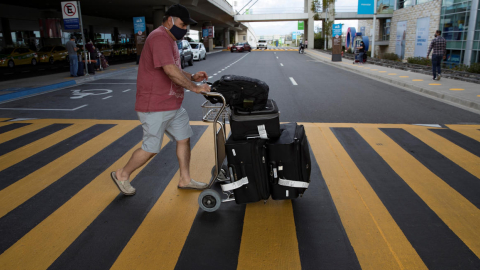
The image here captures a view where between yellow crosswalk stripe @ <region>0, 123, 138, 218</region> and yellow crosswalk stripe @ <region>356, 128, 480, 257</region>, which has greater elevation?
yellow crosswalk stripe @ <region>0, 123, 138, 218</region>

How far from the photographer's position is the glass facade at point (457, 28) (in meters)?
25.2

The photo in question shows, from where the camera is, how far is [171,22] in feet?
11.9

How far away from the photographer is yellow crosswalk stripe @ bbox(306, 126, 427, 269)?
288 cm

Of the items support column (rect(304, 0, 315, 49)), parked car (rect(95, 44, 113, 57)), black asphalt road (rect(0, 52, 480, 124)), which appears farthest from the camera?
support column (rect(304, 0, 315, 49))

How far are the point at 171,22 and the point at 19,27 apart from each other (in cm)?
4198

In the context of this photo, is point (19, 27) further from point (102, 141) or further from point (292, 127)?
point (292, 127)

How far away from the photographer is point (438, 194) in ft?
13.4

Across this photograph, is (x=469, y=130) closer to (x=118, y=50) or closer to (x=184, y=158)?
(x=184, y=158)

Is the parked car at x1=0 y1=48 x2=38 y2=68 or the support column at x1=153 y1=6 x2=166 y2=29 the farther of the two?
the support column at x1=153 y1=6 x2=166 y2=29

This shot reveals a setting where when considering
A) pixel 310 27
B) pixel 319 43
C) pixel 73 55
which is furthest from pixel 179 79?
pixel 319 43

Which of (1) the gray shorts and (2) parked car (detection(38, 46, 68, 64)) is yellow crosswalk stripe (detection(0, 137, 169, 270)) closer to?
(1) the gray shorts

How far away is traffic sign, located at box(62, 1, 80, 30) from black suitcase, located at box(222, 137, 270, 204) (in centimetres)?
1645

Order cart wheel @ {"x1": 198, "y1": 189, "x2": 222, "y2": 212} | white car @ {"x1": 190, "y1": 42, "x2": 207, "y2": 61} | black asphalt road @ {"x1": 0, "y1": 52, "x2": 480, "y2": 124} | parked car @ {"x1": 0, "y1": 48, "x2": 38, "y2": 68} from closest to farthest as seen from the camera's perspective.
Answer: cart wheel @ {"x1": 198, "y1": 189, "x2": 222, "y2": 212} < black asphalt road @ {"x1": 0, "y1": 52, "x2": 480, "y2": 124} < parked car @ {"x1": 0, "y1": 48, "x2": 38, "y2": 68} < white car @ {"x1": 190, "y1": 42, "x2": 207, "y2": 61}

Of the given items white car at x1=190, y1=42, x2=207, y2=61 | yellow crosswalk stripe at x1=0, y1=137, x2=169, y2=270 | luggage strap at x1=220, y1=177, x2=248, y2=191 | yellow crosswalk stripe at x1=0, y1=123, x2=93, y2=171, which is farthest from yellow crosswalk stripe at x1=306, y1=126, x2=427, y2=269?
white car at x1=190, y1=42, x2=207, y2=61
